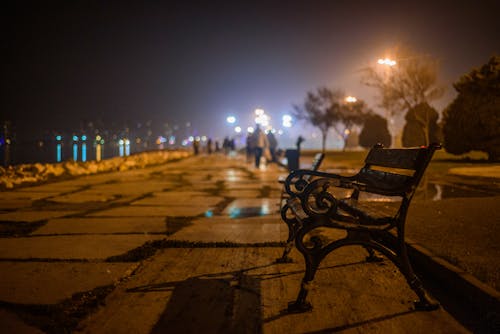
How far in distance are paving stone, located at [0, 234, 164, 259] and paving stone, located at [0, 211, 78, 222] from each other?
1547 mm

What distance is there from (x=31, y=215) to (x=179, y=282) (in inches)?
175

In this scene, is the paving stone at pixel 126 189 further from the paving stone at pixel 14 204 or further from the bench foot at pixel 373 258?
the bench foot at pixel 373 258

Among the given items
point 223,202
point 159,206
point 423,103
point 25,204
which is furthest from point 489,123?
point 25,204

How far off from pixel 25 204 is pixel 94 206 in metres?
1.35

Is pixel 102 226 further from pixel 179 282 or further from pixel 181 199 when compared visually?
pixel 181 199

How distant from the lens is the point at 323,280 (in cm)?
400

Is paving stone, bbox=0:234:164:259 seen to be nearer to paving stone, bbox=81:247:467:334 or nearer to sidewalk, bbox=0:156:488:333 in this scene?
sidewalk, bbox=0:156:488:333

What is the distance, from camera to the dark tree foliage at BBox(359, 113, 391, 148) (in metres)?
42.1

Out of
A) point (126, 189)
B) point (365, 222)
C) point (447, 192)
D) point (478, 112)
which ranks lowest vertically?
point (126, 189)

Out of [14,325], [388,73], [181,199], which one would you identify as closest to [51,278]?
[14,325]

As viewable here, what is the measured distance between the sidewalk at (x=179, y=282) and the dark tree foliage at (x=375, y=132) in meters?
37.1

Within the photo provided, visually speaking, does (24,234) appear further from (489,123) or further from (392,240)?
(489,123)

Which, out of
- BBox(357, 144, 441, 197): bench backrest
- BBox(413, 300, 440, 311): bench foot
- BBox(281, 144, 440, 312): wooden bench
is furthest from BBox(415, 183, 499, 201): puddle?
BBox(413, 300, 440, 311): bench foot

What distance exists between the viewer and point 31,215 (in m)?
7.28
